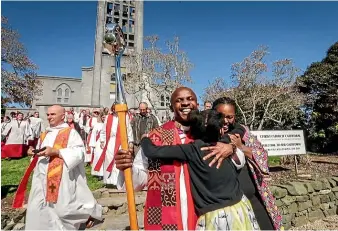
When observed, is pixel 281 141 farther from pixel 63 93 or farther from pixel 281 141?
pixel 63 93

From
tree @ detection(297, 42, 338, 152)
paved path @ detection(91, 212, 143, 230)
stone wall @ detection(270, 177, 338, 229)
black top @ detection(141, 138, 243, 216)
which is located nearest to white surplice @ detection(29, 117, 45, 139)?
paved path @ detection(91, 212, 143, 230)

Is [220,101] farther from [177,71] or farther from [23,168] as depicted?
[177,71]

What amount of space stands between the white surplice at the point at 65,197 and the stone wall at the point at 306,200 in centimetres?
385

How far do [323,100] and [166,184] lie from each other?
22448mm

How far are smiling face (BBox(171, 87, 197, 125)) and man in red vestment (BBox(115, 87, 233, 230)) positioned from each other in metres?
0.15

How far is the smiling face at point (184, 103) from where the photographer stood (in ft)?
8.08

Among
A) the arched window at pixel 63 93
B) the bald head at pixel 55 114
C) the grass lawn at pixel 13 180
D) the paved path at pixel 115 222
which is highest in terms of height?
the arched window at pixel 63 93

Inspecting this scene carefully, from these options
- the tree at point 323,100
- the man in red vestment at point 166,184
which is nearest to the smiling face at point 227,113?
the man in red vestment at point 166,184

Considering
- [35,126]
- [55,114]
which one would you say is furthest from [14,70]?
[55,114]

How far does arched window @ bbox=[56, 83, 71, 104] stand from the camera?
121ft

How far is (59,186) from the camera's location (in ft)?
14.4

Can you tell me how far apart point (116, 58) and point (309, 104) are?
77.0ft

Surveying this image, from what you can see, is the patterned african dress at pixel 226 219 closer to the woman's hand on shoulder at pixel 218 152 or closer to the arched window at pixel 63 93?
the woman's hand on shoulder at pixel 218 152

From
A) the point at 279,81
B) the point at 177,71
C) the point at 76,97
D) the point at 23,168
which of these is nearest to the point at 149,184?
the point at 23,168
